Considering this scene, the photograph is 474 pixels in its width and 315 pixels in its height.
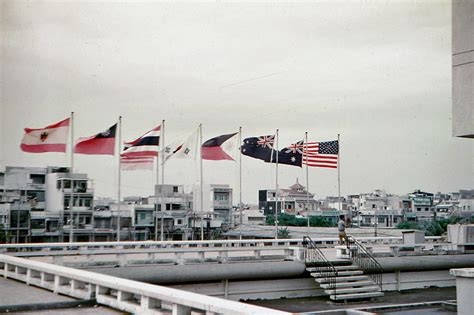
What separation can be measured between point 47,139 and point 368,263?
1379 cm

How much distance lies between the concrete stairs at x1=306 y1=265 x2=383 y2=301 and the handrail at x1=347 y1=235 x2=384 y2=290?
42 cm

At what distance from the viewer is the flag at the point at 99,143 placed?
31.6 metres

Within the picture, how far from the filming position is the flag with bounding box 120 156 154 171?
109ft

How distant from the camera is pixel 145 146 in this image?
3378 cm

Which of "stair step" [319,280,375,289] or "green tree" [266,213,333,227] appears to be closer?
"stair step" [319,280,375,289]

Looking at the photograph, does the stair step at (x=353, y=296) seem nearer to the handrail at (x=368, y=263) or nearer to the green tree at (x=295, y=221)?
the handrail at (x=368, y=263)

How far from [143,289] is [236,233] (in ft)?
187

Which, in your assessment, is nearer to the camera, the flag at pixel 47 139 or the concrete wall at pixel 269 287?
the concrete wall at pixel 269 287

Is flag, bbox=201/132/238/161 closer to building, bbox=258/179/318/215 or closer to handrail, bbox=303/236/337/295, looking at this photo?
handrail, bbox=303/236/337/295

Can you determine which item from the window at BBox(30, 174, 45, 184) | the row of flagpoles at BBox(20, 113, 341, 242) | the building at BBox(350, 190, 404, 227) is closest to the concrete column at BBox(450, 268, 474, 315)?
the row of flagpoles at BBox(20, 113, 341, 242)

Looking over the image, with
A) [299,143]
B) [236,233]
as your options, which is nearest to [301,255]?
[299,143]

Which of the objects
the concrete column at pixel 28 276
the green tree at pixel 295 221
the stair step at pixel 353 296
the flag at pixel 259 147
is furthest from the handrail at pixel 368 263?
the green tree at pixel 295 221

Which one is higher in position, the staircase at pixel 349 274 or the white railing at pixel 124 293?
the white railing at pixel 124 293

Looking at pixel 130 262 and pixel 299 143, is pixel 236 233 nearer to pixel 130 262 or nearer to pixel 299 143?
pixel 299 143
